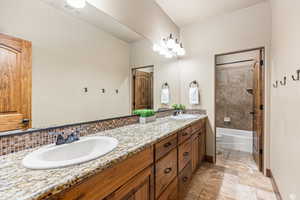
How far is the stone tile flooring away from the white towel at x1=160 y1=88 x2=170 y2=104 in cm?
121

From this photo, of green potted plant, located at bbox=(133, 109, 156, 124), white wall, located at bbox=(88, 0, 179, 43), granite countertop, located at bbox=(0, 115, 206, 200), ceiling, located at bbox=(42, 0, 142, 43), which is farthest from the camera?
green potted plant, located at bbox=(133, 109, 156, 124)

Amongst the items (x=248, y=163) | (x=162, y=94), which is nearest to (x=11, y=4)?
(x=162, y=94)

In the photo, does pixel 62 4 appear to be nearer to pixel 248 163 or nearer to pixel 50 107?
pixel 50 107

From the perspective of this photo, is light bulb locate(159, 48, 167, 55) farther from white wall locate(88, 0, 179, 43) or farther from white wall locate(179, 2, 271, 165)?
white wall locate(179, 2, 271, 165)

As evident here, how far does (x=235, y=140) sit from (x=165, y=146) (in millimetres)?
2662

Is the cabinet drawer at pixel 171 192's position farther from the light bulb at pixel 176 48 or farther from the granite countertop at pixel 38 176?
the light bulb at pixel 176 48

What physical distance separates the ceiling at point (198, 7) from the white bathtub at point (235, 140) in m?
2.54

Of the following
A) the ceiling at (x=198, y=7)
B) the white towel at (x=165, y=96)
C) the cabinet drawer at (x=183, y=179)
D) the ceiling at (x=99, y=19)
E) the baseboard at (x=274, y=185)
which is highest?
the ceiling at (x=198, y=7)

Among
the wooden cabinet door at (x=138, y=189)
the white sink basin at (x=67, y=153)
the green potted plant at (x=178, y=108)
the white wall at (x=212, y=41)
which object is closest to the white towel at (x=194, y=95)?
the white wall at (x=212, y=41)

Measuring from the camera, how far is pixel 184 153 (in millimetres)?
1615

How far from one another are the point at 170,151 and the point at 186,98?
1.59 meters

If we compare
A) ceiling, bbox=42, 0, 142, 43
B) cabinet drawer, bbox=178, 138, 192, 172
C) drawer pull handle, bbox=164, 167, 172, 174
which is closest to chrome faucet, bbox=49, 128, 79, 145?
drawer pull handle, bbox=164, 167, 172, 174

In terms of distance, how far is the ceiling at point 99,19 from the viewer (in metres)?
1.05

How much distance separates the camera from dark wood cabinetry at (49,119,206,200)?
2.07 feet
